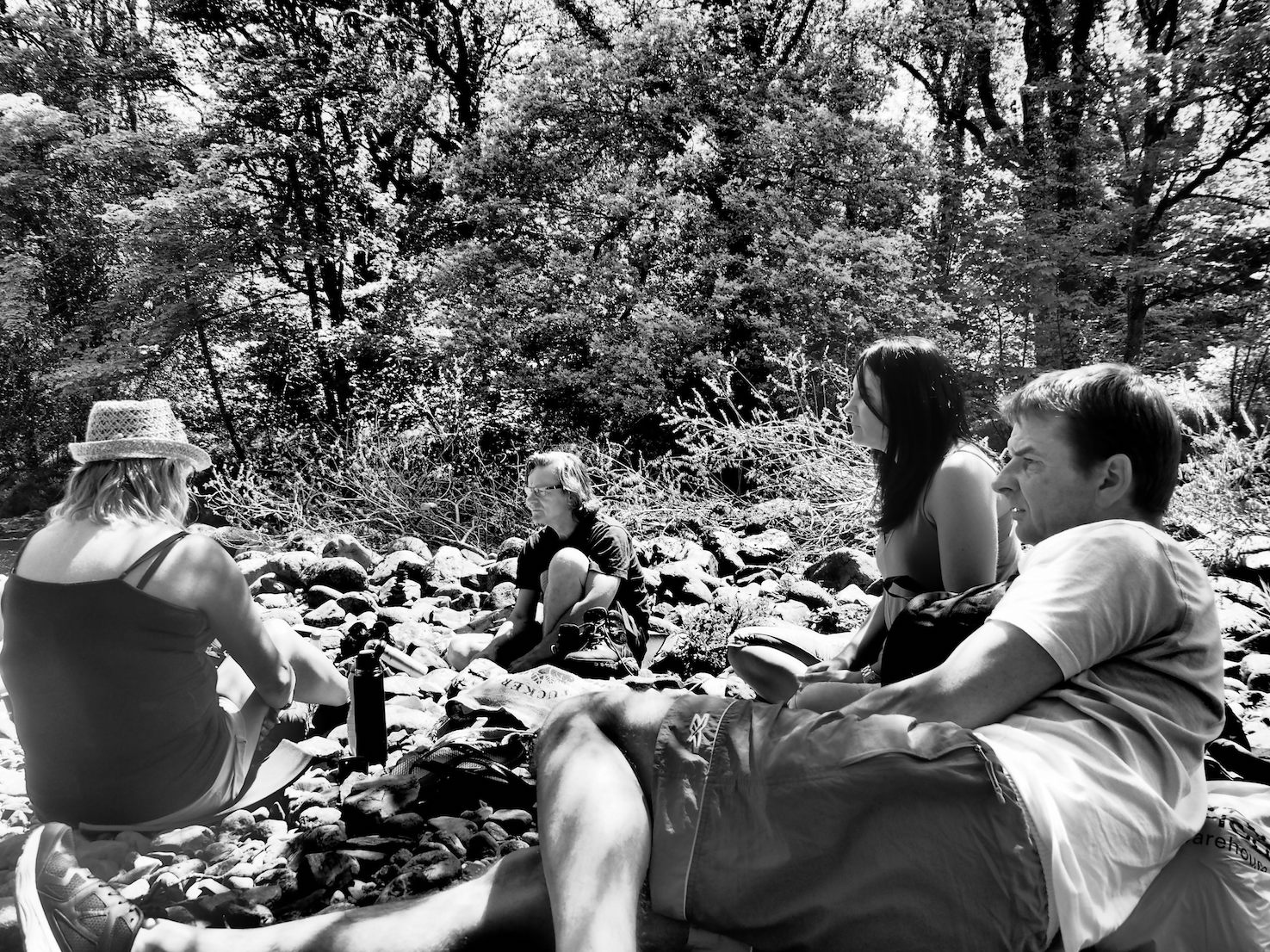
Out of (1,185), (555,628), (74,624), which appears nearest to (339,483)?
(555,628)

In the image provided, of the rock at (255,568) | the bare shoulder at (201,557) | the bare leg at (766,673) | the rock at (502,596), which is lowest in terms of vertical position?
the rock at (502,596)

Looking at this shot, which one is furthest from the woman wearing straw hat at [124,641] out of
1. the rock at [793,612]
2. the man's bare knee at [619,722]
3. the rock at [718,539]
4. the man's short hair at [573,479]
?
the rock at [718,539]

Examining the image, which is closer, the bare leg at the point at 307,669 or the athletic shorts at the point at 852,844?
the athletic shorts at the point at 852,844

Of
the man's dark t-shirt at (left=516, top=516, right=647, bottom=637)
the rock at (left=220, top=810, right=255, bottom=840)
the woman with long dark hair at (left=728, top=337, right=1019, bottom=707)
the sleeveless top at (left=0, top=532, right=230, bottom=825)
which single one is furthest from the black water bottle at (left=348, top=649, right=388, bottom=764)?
the man's dark t-shirt at (left=516, top=516, right=647, bottom=637)

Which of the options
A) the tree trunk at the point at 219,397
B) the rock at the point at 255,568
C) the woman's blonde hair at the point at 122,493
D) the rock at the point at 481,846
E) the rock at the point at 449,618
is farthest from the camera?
the tree trunk at the point at 219,397

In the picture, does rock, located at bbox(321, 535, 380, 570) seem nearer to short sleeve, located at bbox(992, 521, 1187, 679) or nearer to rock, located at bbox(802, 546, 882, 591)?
rock, located at bbox(802, 546, 882, 591)

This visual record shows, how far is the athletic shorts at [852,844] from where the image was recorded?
1.34m

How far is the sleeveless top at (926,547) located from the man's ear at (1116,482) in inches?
34.0

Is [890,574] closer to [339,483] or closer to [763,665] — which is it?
[763,665]

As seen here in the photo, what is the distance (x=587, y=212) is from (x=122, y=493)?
1048cm

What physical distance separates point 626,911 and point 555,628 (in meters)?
3.19

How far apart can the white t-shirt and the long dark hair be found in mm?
1005

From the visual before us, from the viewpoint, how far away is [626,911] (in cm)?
133

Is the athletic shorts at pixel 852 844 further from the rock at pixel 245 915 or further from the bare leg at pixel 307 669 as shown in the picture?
the bare leg at pixel 307 669
